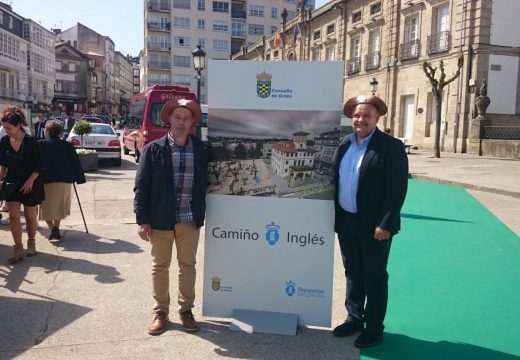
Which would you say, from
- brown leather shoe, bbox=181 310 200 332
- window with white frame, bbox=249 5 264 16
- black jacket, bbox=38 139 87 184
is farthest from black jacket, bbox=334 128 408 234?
window with white frame, bbox=249 5 264 16

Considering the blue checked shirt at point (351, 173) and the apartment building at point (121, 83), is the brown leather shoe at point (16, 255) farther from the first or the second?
the apartment building at point (121, 83)

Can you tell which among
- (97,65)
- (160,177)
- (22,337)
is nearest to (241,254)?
(160,177)

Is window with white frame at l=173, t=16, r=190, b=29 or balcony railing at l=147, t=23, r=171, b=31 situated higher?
window with white frame at l=173, t=16, r=190, b=29

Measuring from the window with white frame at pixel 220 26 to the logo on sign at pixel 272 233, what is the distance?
74329 mm

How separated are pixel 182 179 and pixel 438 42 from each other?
2593 cm

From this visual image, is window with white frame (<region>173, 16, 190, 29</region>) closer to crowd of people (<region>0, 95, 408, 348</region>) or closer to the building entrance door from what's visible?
the building entrance door

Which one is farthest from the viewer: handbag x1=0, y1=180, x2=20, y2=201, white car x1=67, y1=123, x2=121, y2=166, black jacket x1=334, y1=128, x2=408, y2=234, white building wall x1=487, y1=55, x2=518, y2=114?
white building wall x1=487, y1=55, x2=518, y2=114

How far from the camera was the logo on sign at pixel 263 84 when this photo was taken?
3703mm

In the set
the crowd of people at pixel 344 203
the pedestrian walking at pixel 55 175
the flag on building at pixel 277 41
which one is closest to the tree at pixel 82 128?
the pedestrian walking at pixel 55 175

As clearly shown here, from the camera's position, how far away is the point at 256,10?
7638cm

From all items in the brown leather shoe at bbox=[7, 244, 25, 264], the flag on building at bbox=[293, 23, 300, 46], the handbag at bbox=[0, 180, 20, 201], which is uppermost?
the flag on building at bbox=[293, 23, 300, 46]

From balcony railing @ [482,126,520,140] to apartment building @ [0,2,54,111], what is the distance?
150ft

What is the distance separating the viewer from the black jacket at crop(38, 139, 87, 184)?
6.33 meters

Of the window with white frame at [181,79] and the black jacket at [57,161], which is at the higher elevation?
the window with white frame at [181,79]
